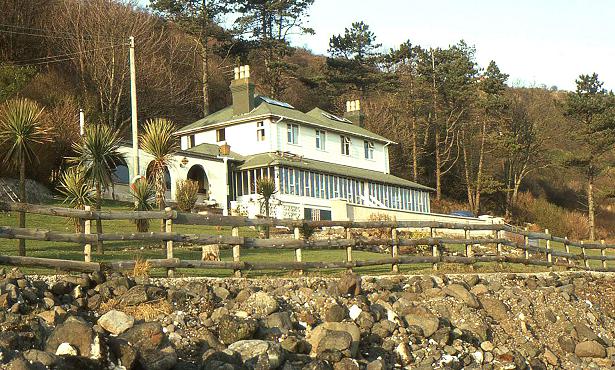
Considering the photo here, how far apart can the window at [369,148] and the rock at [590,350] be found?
37.9 m

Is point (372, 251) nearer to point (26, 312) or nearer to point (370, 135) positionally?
point (26, 312)

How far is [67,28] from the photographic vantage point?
57.8 m

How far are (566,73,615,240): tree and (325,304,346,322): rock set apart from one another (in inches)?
1934

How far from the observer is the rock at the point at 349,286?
17.9 meters

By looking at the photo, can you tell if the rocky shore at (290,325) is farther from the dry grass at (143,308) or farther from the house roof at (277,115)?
the house roof at (277,115)

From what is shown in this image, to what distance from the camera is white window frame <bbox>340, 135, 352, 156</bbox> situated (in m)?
55.3

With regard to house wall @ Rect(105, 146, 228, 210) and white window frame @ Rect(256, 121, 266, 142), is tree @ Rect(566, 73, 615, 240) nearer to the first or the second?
white window frame @ Rect(256, 121, 266, 142)

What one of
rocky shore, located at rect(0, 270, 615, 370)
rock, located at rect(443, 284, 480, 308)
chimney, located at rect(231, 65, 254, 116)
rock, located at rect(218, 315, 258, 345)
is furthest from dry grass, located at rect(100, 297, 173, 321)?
chimney, located at rect(231, 65, 254, 116)

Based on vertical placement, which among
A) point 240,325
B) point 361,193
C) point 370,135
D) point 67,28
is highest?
point 67,28

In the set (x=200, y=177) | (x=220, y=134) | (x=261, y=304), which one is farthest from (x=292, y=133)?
(x=261, y=304)

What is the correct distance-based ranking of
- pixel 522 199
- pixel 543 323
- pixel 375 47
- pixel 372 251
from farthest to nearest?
1. pixel 375 47
2. pixel 522 199
3. pixel 372 251
4. pixel 543 323

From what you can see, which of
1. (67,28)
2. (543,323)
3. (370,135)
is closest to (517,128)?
(370,135)

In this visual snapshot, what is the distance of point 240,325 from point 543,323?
9.75 m

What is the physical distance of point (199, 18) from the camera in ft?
213
